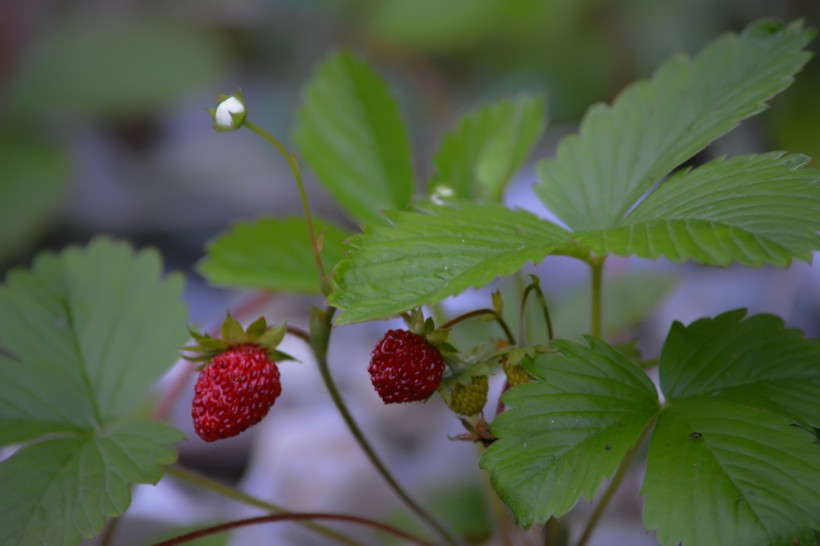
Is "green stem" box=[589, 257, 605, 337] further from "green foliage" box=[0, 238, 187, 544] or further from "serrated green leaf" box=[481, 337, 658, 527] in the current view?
"green foliage" box=[0, 238, 187, 544]

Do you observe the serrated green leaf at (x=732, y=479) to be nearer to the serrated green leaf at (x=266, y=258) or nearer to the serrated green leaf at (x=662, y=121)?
the serrated green leaf at (x=662, y=121)

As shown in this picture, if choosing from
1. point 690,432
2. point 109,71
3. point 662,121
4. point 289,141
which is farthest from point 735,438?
point 109,71

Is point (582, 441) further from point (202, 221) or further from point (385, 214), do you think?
point (202, 221)

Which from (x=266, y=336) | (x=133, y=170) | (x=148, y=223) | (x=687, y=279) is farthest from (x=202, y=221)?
(x=266, y=336)

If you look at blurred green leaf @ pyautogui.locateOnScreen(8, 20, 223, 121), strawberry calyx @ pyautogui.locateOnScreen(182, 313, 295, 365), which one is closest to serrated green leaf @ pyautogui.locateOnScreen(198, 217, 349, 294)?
strawberry calyx @ pyautogui.locateOnScreen(182, 313, 295, 365)

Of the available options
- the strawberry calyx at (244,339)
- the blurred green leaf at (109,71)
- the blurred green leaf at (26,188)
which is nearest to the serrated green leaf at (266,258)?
the strawberry calyx at (244,339)
